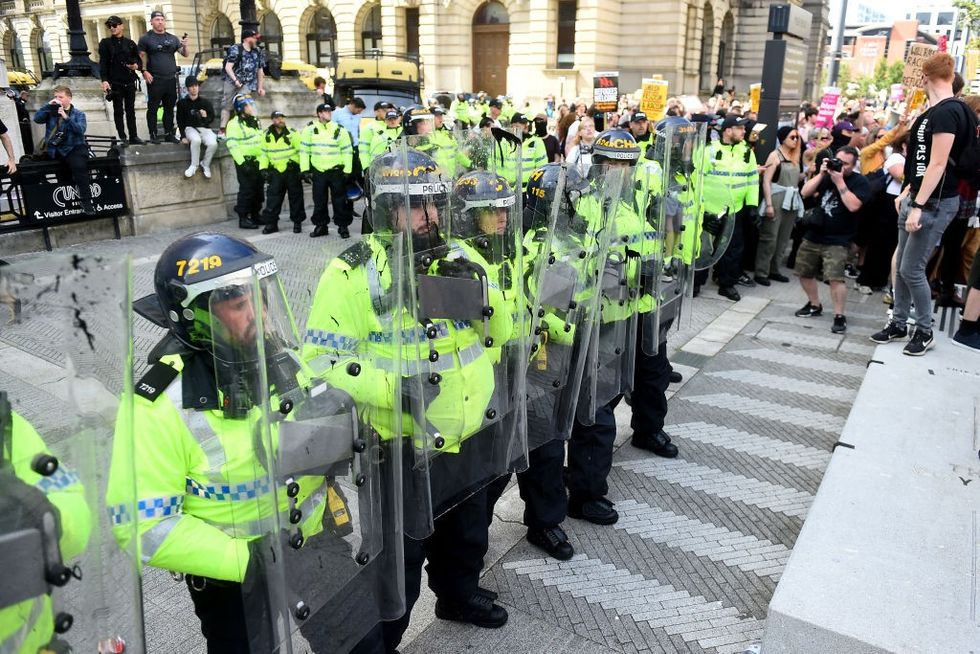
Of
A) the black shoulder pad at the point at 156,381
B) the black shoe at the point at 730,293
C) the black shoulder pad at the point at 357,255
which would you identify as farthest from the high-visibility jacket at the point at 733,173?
the black shoulder pad at the point at 156,381

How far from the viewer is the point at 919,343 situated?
6.10 m

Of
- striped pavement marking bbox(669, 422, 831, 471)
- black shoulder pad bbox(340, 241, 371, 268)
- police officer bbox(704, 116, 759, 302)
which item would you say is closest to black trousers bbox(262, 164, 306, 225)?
police officer bbox(704, 116, 759, 302)

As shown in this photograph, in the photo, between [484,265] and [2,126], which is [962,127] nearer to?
[484,265]

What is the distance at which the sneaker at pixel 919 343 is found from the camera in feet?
19.9

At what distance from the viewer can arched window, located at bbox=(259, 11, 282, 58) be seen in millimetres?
42000

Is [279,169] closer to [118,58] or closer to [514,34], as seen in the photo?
[118,58]

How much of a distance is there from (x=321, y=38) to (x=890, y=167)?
37.9 meters

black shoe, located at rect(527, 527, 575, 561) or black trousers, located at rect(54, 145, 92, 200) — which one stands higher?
black trousers, located at rect(54, 145, 92, 200)

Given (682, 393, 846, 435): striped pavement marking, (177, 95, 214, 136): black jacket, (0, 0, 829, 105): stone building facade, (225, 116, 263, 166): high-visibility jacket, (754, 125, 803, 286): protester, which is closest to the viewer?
(682, 393, 846, 435): striped pavement marking

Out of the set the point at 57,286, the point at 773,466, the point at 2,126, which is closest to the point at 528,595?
the point at 773,466

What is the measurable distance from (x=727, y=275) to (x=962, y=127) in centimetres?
360

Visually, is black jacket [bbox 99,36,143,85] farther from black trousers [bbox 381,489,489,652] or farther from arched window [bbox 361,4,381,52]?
arched window [bbox 361,4,381,52]

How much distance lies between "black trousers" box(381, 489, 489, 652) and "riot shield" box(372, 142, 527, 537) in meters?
0.14

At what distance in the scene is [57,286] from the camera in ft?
4.42
